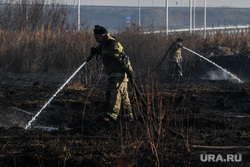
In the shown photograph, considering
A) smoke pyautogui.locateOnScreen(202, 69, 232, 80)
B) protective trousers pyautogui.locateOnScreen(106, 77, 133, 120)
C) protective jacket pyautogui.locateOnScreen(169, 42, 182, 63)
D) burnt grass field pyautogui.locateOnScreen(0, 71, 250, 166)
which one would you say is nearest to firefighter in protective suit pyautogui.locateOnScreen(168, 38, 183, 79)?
protective jacket pyautogui.locateOnScreen(169, 42, 182, 63)

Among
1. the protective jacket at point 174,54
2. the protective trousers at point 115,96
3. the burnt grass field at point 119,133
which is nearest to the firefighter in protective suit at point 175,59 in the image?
the protective jacket at point 174,54

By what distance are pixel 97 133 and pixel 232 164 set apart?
2544mm

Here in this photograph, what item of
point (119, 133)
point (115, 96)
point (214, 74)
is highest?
point (115, 96)

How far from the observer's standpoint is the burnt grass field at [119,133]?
18.6 ft

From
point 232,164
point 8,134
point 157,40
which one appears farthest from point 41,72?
point 232,164

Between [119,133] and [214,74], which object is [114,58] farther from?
[214,74]

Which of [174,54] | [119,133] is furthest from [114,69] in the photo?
[174,54]

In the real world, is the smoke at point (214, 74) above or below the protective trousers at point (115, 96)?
below

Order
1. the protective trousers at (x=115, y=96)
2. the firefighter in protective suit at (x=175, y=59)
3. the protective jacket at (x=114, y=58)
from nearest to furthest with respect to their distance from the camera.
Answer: the protective jacket at (x=114, y=58), the protective trousers at (x=115, y=96), the firefighter in protective suit at (x=175, y=59)

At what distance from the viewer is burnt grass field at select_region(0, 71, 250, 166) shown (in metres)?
5.67

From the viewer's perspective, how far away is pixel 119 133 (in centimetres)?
758

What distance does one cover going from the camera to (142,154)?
19.9 ft

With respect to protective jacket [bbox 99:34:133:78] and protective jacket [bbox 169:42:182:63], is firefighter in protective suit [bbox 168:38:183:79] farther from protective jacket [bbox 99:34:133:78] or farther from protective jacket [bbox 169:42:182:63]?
protective jacket [bbox 99:34:133:78]

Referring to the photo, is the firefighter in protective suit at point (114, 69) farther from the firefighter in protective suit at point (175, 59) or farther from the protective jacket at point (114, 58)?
the firefighter in protective suit at point (175, 59)
